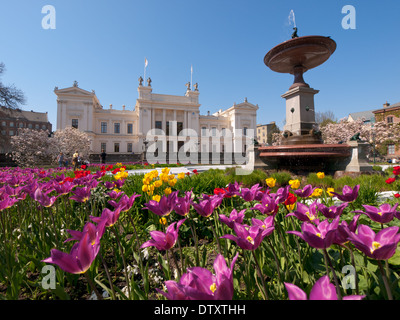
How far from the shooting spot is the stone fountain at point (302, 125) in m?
6.56

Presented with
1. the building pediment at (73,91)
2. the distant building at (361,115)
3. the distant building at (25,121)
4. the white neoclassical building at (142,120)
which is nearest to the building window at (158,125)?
the white neoclassical building at (142,120)

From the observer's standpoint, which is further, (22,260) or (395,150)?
(395,150)

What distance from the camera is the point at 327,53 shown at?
748 centimetres

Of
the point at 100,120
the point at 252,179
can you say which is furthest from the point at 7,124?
the point at 252,179

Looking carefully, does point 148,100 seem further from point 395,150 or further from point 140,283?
point 395,150

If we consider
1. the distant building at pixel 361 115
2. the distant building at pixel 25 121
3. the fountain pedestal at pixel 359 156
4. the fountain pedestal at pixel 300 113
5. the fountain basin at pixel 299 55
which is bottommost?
the fountain pedestal at pixel 359 156

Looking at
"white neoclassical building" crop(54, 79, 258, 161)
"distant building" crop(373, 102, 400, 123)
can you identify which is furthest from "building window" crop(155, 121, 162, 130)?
"distant building" crop(373, 102, 400, 123)

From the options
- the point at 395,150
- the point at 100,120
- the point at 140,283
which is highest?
the point at 100,120

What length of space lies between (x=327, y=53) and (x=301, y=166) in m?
4.44

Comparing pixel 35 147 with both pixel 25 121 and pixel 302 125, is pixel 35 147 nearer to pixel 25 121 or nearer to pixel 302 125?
pixel 302 125

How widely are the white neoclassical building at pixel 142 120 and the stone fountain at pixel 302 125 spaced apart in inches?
1360

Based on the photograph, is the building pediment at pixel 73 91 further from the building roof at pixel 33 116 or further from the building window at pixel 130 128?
the building roof at pixel 33 116
